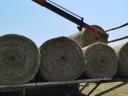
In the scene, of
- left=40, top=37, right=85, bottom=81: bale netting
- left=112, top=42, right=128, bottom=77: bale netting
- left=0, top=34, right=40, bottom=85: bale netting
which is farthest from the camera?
left=112, top=42, right=128, bottom=77: bale netting

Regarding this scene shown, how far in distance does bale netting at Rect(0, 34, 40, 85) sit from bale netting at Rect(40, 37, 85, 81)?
48 cm

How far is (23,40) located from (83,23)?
4.56m

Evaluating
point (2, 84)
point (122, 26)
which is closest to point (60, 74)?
point (2, 84)

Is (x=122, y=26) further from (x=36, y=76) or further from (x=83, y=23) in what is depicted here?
(x=36, y=76)

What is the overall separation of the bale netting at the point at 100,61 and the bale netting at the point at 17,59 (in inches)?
73.9

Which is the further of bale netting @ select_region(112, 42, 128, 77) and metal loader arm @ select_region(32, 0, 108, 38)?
metal loader arm @ select_region(32, 0, 108, 38)

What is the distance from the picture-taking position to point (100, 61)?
A: 948 cm

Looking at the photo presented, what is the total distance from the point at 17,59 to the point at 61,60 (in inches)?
51.7

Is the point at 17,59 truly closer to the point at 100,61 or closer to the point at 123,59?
the point at 100,61

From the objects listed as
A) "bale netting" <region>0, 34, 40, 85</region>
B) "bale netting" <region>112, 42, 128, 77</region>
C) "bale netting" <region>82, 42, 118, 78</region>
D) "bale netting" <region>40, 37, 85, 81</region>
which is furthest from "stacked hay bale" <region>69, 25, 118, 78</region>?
"bale netting" <region>0, 34, 40, 85</region>

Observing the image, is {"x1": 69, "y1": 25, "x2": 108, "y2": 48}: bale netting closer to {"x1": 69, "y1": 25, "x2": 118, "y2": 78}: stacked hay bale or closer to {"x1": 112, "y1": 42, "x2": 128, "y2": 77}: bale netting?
{"x1": 112, "y1": 42, "x2": 128, "y2": 77}: bale netting

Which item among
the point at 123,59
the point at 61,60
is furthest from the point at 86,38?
the point at 61,60

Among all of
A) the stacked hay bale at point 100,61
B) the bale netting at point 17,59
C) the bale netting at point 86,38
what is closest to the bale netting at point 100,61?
the stacked hay bale at point 100,61

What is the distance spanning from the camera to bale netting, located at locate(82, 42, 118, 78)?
9.27 m
